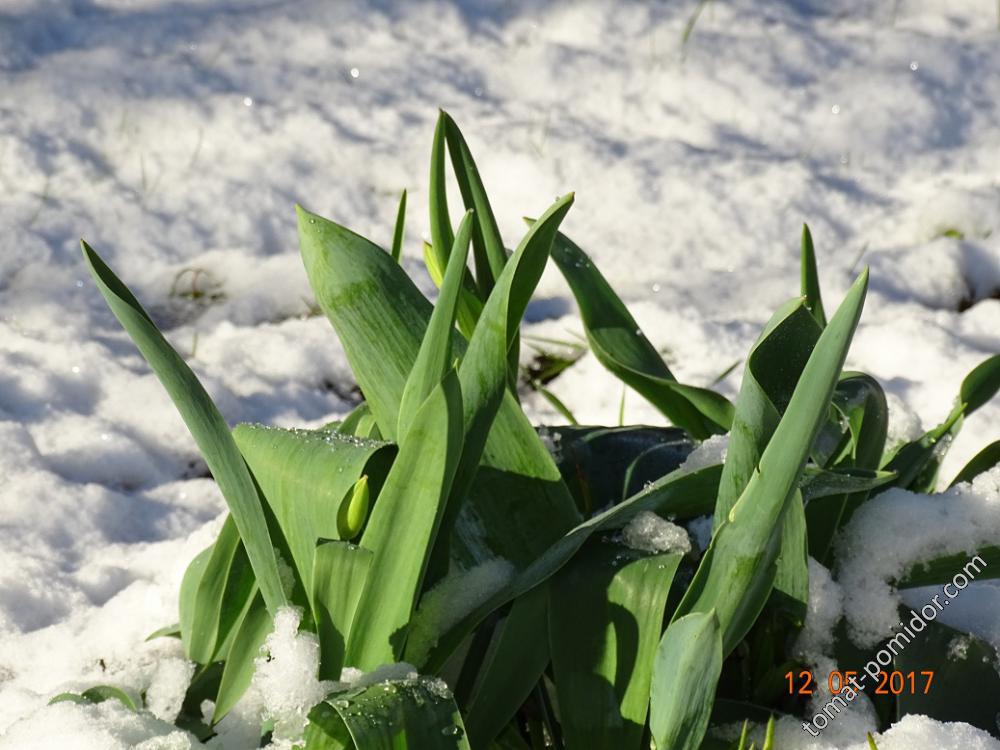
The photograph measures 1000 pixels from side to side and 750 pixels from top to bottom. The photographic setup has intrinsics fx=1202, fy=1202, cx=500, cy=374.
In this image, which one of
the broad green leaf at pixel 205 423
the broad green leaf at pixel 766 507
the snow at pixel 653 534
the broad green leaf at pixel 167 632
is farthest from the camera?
the broad green leaf at pixel 167 632

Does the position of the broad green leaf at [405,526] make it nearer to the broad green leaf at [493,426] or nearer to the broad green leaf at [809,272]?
the broad green leaf at [493,426]

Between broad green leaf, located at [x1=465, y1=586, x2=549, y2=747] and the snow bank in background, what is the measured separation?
0.95 ft

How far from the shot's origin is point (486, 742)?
0.96 m

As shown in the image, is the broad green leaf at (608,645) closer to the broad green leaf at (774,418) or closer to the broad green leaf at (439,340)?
the broad green leaf at (774,418)

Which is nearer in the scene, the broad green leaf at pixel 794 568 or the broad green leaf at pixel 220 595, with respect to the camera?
the broad green leaf at pixel 794 568

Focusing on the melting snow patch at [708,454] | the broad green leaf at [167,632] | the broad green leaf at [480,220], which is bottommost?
the broad green leaf at [167,632]

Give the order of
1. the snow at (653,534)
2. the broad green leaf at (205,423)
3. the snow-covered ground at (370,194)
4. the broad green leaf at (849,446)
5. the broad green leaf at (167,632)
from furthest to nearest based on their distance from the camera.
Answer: the snow-covered ground at (370,194) < the broad green leaf at (167,632) < the broad green leaf at (849,446) < the snow at (653,534) < the broad green leaf at (205,423)

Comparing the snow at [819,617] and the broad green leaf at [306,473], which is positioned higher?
the broad green leaf at [306,473]

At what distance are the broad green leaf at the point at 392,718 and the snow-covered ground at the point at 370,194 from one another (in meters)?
0.38

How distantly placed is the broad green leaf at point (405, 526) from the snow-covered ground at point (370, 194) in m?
0.38

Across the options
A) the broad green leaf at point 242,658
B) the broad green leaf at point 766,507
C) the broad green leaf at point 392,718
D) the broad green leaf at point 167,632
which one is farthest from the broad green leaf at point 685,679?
Result: the broad green leaf at point 167,632

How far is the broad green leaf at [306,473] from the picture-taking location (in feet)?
2.91

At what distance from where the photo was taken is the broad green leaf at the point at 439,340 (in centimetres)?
84

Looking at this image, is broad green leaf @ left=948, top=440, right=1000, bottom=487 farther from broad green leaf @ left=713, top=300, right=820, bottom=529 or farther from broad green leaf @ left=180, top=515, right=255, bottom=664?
broad green leaf @ left=180, top=515, right=255, bottom=664
